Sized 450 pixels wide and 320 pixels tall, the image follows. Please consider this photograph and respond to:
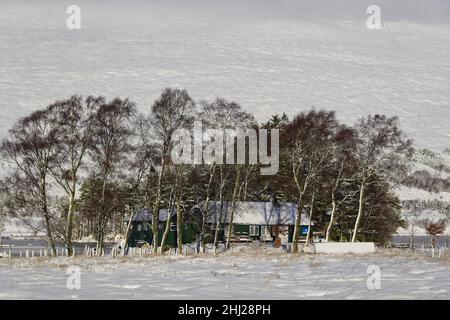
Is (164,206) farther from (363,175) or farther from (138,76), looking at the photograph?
(138,76)

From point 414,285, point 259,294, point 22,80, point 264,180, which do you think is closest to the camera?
point 259,294

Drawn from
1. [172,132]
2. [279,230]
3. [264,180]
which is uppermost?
[172,132]

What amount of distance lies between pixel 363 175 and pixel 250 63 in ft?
471

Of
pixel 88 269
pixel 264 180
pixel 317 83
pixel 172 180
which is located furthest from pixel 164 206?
pixel 317 83

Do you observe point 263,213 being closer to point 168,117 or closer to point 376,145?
point 376,145

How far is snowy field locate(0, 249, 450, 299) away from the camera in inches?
912

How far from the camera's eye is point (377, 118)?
58.0 meters

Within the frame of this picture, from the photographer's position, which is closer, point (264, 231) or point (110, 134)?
point (110, 134)

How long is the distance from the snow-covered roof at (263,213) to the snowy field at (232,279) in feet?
85.0

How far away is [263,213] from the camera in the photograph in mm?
69188

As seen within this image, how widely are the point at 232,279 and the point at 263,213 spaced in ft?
132

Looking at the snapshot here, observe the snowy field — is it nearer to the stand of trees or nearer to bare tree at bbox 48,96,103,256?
bare tree at bbox 48,96,103,256
